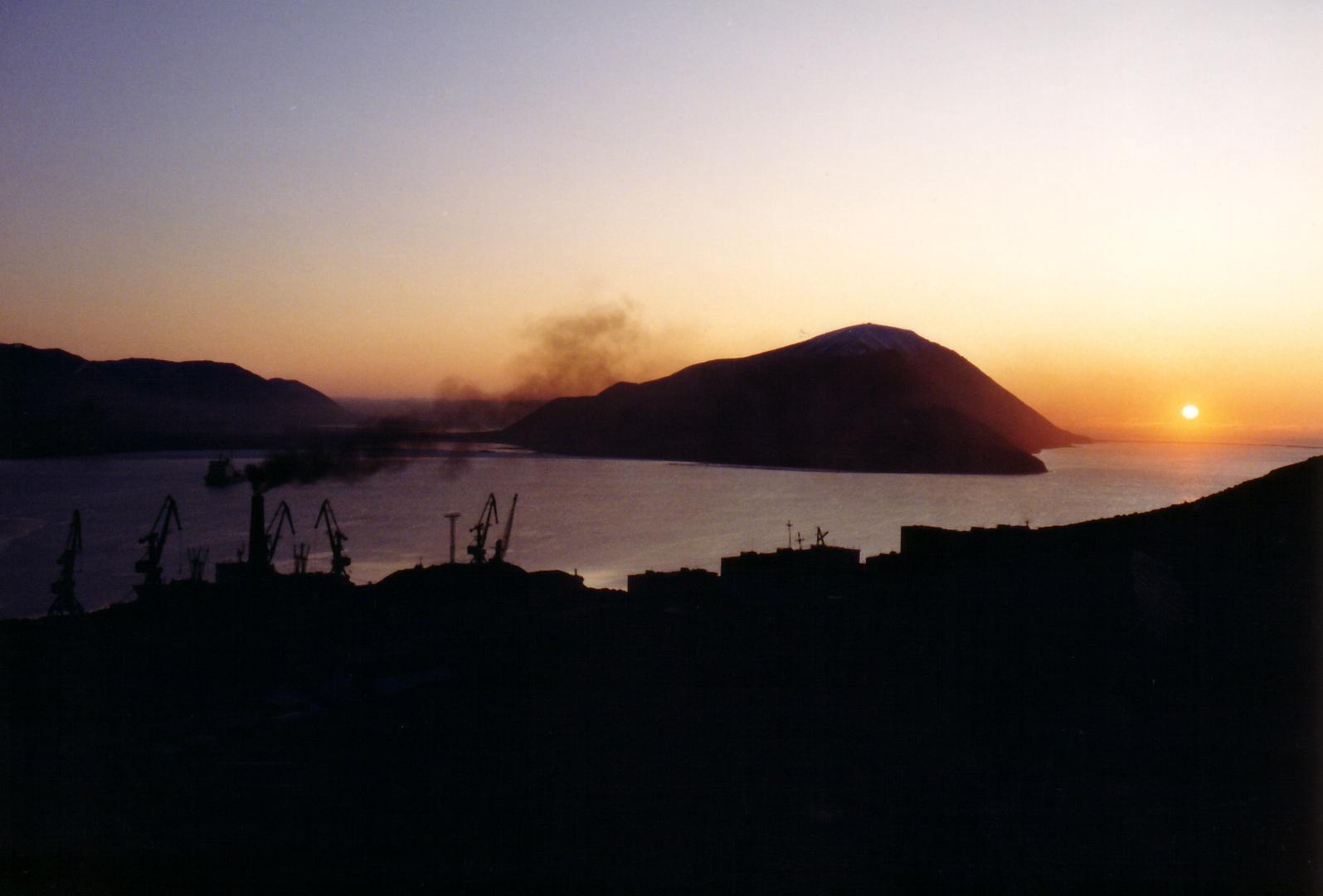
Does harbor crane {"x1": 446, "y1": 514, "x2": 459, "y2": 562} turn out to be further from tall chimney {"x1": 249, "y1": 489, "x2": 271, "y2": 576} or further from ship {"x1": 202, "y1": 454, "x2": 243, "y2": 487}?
tall chimney {"x1": 249, "y1": 489, "x2": 271, "y2": 576}

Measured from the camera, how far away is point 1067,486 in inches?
4614

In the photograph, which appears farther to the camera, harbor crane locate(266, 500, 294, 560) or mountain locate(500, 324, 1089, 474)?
mountain locate(500, 324, 1089, 474)

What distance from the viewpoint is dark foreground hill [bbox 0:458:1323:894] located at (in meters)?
8.47

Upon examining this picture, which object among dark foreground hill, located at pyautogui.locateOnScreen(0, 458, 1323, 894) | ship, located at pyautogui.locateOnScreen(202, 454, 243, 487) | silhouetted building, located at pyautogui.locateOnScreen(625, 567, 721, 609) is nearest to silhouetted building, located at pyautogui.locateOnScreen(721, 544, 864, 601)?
silhouetted building, located at pyautogui.locateOnScreen(625, 567, 721, 609)

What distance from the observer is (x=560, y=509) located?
300 ft

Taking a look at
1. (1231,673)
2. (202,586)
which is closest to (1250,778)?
(1231,673)

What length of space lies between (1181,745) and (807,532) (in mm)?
66465

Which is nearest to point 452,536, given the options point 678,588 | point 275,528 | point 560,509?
point 678,588

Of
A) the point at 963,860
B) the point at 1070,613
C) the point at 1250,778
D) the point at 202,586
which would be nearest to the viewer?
the point at 963,860

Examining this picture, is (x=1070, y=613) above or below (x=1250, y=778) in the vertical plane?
above

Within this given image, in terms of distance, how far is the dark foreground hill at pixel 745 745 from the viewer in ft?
27.8

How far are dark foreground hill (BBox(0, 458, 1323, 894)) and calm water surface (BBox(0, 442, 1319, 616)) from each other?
37.4 metres

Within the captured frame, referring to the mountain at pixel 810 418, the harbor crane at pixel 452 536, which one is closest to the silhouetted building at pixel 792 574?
the harbor crane at pixel 452 536

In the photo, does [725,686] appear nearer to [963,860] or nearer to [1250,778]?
[963,860]
